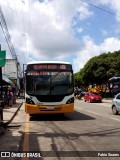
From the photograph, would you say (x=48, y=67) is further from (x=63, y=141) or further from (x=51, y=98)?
(x=63, y=141)

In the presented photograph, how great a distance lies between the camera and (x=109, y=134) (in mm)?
12648

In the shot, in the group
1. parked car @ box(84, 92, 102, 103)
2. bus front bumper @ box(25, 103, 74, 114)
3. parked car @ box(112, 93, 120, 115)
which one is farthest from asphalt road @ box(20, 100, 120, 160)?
parked car @ box(84, 92, 102, 103)

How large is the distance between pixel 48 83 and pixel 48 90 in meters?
0.38

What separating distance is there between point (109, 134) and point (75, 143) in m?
2.32

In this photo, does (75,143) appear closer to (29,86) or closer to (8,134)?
(8,134)

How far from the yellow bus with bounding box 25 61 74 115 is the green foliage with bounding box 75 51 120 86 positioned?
138 ft

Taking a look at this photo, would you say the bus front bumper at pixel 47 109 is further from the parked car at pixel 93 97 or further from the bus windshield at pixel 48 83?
the parked car at pixel 93 97

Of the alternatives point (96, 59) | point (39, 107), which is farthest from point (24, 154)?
point (96, 59)

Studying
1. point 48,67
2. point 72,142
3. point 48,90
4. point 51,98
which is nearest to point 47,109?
point 51,98

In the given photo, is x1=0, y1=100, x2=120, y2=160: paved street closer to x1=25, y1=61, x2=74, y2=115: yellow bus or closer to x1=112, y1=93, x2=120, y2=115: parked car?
x1=25, y1=61, x2=74, y2=115: yellow bus

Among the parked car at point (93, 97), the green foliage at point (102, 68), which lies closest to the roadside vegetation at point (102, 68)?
the green foliage at point (102, 68)

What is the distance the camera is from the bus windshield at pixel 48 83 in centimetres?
1877

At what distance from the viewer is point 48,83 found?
1889 centimetres

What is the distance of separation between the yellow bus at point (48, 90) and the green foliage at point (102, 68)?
41974 millimetres
